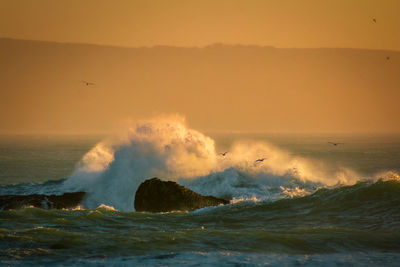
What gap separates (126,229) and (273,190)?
1667 centimetres

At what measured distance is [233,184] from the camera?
35844 mm

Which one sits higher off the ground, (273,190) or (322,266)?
(273,190)

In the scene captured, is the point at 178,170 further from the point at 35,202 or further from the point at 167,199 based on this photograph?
the point at 167,199

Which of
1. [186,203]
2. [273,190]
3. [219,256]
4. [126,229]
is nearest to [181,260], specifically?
[219,256]

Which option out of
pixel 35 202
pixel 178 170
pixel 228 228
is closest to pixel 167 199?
pixel 228 228

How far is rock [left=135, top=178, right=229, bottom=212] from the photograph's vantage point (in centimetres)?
2536

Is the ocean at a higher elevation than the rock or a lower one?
lower

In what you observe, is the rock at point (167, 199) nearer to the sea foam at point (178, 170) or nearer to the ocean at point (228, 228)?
the ocean at point (228, 228)

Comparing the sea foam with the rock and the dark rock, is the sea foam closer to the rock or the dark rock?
the dark rock

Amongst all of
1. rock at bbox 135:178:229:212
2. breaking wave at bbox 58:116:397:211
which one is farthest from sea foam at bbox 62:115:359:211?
rock at bbox 135:178:229:212

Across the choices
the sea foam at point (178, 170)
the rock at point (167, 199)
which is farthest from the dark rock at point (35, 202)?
the rock at point (167, 199)

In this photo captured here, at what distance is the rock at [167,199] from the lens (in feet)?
83.2

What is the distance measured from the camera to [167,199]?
25.7 metres

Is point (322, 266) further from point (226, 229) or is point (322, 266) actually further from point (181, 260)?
point (226, 229)
